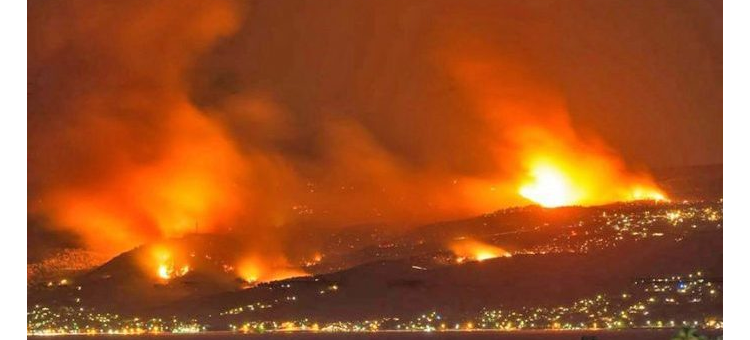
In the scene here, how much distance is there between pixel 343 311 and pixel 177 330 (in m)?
13.7

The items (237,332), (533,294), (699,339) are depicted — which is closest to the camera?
(699,339)

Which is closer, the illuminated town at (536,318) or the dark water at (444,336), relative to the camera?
the illuminated town at (536,318)

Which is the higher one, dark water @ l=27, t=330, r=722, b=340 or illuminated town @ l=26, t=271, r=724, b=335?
illuminated town @ l=26, t=271, r=724, b=335

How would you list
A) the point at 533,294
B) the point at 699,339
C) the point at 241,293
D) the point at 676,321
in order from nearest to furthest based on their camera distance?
the point at 699,339 < the point at 676,321 < the point at 533,294 < the point at 241,293

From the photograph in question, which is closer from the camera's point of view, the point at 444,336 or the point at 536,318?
the point at 536,318

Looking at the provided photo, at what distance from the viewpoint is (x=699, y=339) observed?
15.9 m

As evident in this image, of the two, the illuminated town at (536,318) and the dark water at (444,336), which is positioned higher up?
the illuminated town at (536,318)

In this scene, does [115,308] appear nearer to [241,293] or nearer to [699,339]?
[241,293]

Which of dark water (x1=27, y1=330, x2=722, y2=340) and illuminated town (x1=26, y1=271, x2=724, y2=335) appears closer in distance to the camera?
illuminated town (x1=26, y1=271, x2=724, y2=335)

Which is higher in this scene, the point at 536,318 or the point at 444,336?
the point at 536,318

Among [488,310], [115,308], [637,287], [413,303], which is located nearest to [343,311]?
[413,303]

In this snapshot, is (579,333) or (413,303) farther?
(413,303)
